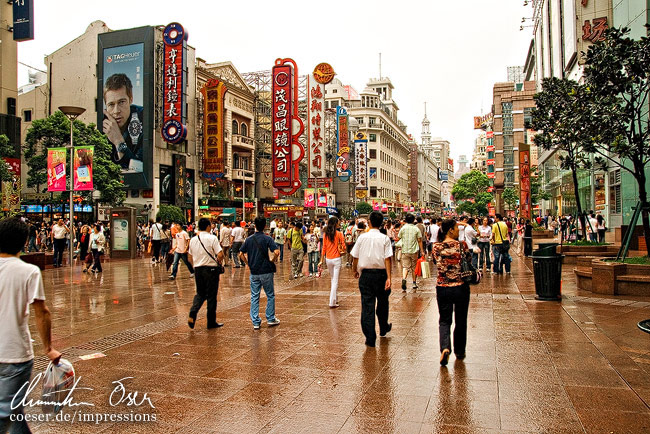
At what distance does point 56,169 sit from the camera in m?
20.2

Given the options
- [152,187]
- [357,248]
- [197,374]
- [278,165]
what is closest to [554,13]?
[278,165]

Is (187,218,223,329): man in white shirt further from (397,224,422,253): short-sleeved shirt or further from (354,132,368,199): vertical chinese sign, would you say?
(354,132,368,199): vertical chinese sign

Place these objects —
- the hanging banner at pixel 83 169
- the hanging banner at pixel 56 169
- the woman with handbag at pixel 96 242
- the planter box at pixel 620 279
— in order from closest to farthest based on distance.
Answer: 1. the planter box at pixel 620 279
2. the woman with handbag at pixel 96 242
3. the hanging banner at pixel 56 169
4. the hanging banner at pixel 83 169

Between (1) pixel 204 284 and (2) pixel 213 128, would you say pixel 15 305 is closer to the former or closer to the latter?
(1) pixel 204 284

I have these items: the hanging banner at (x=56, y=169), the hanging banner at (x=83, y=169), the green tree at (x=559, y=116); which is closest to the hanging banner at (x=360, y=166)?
the hanging banner at (x=83, y=169)

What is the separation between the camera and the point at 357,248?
6.95 m

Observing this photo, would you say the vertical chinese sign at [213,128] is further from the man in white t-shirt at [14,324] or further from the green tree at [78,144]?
the man in white t-shirt at [14,324]

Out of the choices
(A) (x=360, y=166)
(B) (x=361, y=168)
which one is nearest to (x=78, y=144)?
(A) (x=360, y=166)

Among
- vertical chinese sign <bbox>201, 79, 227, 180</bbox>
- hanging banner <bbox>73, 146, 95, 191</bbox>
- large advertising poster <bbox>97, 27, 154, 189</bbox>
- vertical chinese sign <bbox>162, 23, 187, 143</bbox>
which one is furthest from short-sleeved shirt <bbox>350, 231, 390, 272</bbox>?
vertical chinese sign <bbox>201, 79, 227, 180</bbox>

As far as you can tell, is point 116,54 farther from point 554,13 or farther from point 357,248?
point 357,248

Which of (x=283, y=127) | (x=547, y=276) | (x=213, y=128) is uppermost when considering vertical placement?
(x=213, y=128)

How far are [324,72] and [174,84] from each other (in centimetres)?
1384

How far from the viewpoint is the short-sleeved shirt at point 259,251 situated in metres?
7.90

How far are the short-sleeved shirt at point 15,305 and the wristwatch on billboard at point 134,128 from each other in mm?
38773
